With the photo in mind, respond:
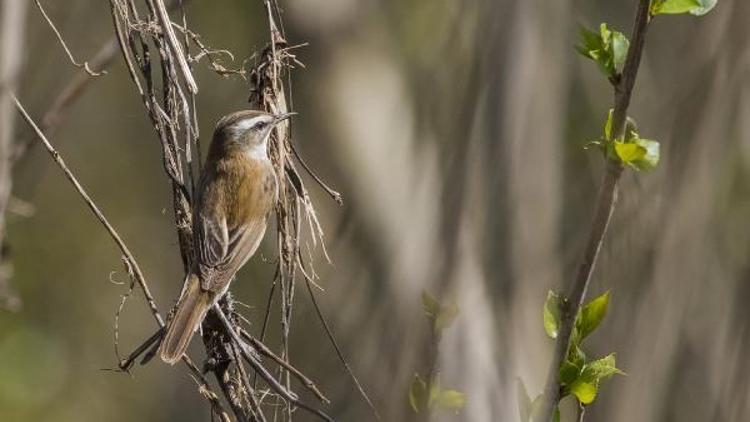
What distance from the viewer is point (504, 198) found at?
4.00 meters

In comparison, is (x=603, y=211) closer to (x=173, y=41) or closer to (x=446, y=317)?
(x=446, y=317)

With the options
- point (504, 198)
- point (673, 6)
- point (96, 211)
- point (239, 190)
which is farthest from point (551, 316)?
point (239, 190)

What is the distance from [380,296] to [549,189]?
1474 millimetres

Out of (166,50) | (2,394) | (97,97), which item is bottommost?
(2,394)

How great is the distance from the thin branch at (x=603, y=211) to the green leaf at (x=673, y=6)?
0.23 meters

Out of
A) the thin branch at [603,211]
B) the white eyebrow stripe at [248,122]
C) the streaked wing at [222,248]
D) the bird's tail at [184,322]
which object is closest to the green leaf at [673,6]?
the thin branch at [603,211]

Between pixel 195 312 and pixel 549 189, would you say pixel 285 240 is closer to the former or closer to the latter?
pixel 195 312

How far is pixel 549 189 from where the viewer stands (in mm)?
4477

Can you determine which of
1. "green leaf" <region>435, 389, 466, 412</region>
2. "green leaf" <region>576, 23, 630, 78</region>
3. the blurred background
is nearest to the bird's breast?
the blurred background

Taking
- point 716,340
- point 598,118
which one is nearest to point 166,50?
point 716,340

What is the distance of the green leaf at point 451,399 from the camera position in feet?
10.4

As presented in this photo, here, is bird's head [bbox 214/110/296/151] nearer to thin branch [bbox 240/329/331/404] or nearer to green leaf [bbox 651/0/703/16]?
thin branch [bbox 240/329/331/404]

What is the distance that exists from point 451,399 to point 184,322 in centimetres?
112

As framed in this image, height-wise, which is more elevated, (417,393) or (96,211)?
(96,211)
